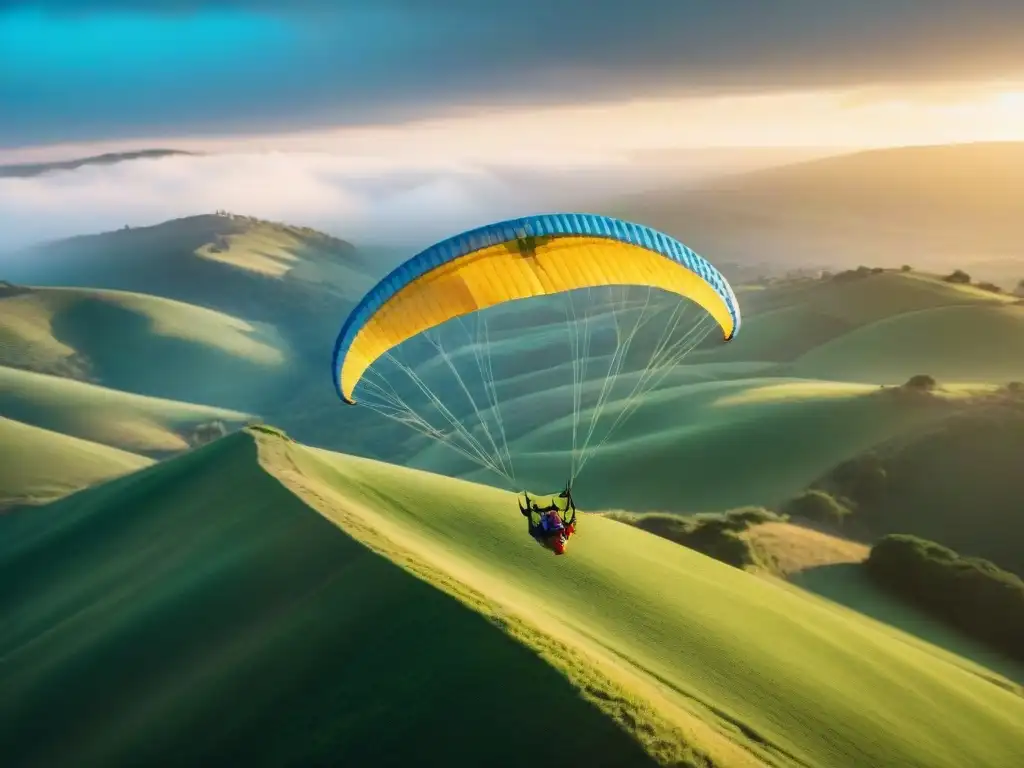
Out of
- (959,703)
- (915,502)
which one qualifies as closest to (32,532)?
(959,703)

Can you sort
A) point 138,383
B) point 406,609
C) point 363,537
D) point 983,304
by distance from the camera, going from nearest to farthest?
point 406,609 < point 363,537 < point 983,304 < point 138,383

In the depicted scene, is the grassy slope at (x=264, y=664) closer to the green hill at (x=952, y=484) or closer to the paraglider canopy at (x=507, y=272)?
the paraglider canopy at (x=507, y=272)

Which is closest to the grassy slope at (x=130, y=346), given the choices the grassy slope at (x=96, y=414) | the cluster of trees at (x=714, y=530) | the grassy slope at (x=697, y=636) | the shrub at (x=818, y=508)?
the grassy slope at (x=96, y=414)

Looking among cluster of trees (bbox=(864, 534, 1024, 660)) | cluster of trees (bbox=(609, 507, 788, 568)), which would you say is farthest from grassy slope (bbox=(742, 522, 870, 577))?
cluster of trees (bbox=(864, 534, 1024, 660))

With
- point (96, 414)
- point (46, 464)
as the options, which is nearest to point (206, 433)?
point (96, 414)

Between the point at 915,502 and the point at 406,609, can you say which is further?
the point at 915,502

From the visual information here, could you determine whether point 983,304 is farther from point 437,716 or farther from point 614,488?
point 437,716
